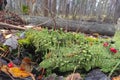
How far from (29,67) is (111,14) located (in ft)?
22.0

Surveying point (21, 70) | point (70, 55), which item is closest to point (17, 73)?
point (21, 70)

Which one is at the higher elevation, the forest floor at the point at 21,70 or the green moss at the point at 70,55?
the green moss at the point at 70,55

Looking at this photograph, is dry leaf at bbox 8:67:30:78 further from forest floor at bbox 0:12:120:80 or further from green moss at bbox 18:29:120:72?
green moss at bbox 18:29:120:72

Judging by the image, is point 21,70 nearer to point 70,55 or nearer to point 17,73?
point 17,73

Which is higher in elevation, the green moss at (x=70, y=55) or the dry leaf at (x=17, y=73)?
the green moss at (x=70, y=55)

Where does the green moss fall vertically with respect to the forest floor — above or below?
above

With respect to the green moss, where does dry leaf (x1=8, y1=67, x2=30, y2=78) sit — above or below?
below

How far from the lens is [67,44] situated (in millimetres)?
1495

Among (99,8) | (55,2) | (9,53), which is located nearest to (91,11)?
(99,8)

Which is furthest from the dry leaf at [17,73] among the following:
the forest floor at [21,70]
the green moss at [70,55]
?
the green moss at [70,55]

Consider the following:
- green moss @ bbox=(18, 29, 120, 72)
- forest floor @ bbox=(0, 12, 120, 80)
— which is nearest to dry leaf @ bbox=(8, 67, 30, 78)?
forest floor @ bbox=(0, 12, 120, 80)

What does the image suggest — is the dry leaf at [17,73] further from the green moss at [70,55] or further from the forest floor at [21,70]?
→ the green moss at [70,55]

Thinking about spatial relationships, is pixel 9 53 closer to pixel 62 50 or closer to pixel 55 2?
pixel 62 50

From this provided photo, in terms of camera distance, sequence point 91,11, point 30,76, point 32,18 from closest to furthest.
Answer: point 30,76 < point 32,18 < point 91,11
